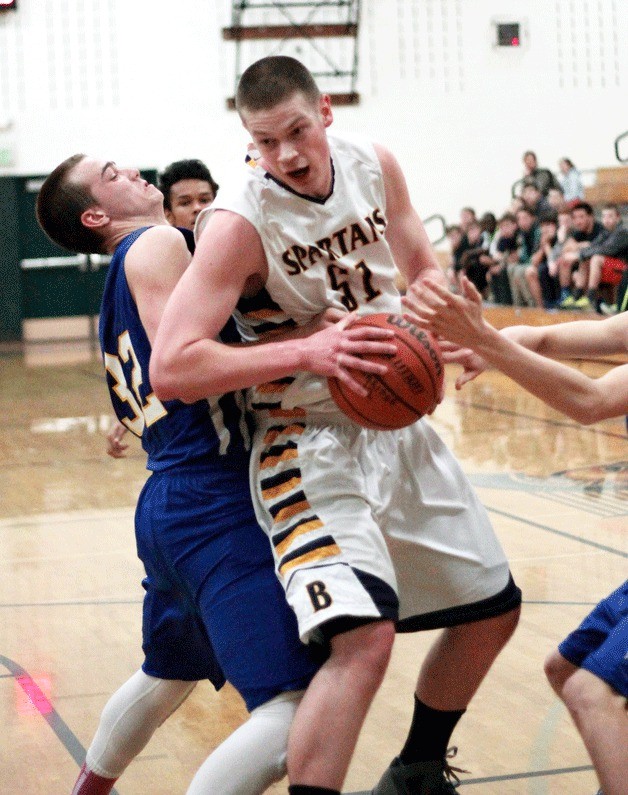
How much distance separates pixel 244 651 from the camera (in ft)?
8.08

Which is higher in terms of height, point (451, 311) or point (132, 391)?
point (451, 311)

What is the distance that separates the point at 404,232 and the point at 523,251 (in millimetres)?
12392

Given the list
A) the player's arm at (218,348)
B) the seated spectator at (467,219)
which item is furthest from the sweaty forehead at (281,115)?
the seated spectator at (467,219)

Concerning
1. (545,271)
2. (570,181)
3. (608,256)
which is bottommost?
(545,271)

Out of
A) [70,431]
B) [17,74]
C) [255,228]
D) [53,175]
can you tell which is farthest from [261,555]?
[17,74]

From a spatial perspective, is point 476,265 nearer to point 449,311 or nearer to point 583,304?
point 583,304

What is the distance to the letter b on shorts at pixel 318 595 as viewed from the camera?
2385 millimetres

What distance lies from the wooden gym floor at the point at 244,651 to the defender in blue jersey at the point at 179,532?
572 mm

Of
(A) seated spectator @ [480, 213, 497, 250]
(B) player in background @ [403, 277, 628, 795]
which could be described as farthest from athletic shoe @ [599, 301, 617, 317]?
(B) player in background @ [403, 277, 628, 795]

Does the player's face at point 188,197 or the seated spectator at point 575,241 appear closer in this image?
the player's face at point 188,197

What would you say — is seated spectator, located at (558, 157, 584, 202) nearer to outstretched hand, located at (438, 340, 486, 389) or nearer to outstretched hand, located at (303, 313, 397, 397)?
outstretched hand, located at (438, 340, 486, 389)

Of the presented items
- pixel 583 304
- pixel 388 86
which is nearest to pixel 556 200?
pixel 583 304

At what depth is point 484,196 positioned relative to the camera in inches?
756

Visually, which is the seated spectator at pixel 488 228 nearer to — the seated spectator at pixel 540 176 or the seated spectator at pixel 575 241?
the seated spectator at pixel 540 176
